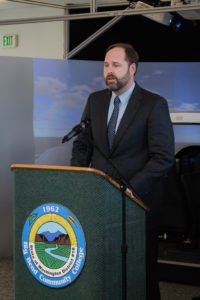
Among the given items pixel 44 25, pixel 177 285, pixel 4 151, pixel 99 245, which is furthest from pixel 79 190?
pixel 44 25

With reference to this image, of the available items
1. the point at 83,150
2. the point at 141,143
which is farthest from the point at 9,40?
the point at 141,143

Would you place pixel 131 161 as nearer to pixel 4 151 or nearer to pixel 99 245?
pixel 99 245

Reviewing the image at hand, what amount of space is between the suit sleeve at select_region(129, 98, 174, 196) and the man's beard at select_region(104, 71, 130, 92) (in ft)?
0.63

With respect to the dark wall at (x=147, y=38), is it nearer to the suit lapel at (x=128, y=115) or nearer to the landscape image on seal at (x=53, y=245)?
the suit lapel at (x=128, y=115)

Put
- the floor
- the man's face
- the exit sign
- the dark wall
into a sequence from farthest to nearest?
the exit sign < the dark wall < the floor < the man's face

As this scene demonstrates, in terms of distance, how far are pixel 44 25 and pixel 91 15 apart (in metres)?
4.31

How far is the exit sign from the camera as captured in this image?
7.91 m

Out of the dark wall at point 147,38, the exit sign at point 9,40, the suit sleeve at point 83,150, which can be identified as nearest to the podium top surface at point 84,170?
the suit sleeve at point 83,150

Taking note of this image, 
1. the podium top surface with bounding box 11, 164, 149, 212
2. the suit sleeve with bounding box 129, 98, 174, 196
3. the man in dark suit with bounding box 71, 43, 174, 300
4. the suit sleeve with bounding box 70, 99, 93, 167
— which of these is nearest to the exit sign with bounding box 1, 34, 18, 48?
the suit sleeve with bounding box 70, 99, 93, 167

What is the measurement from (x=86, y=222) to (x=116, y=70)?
849mm

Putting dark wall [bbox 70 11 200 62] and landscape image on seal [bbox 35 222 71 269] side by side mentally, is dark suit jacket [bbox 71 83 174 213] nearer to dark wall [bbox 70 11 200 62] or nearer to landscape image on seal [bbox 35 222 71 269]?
landscape image on seal [bbox 35 222 71 269]

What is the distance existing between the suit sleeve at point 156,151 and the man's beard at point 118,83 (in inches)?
7.6

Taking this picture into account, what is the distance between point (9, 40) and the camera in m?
7.98

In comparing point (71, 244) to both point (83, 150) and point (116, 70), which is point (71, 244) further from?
point (116, 70)
